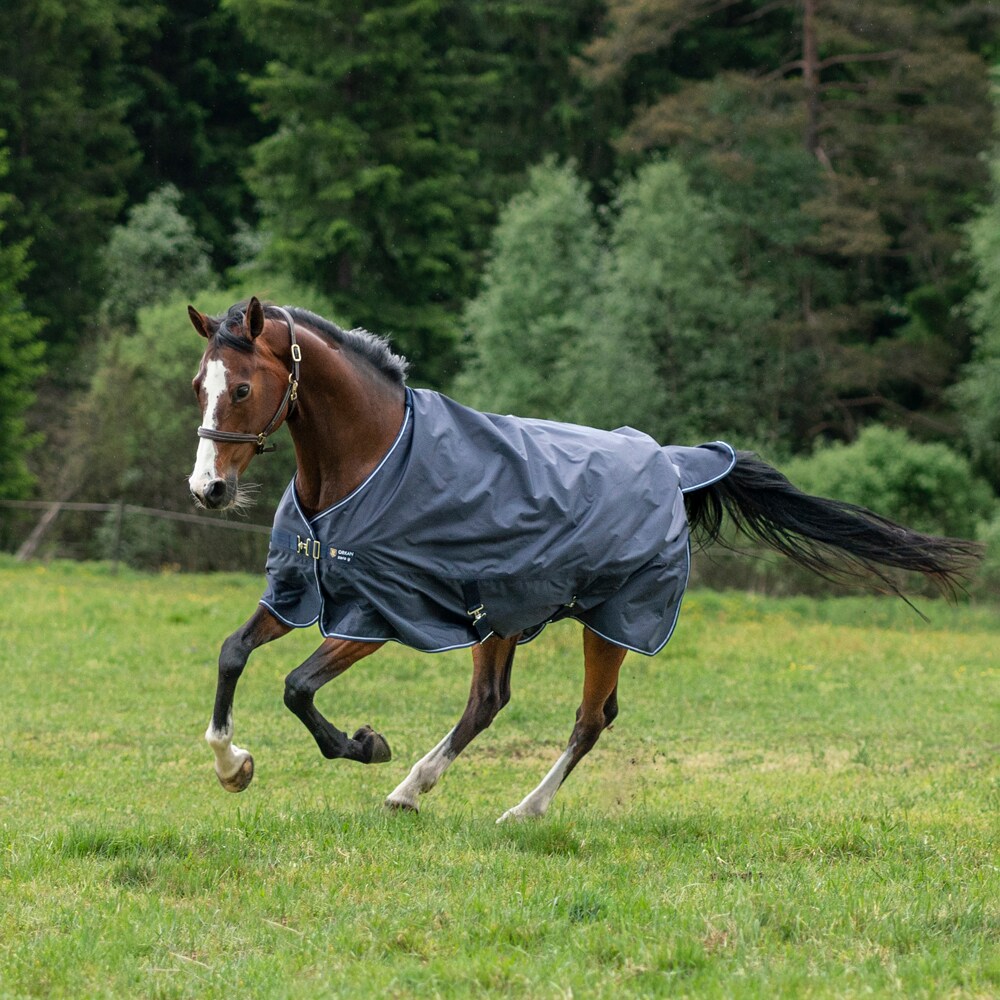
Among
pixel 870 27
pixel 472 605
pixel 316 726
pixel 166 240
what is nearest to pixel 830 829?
pixel 472 605

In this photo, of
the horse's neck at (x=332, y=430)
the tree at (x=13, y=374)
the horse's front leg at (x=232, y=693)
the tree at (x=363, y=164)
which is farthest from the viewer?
the tree at (x=363, y=164)

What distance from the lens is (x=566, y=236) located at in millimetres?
36844

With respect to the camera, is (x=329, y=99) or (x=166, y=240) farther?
(x=166, y=240)

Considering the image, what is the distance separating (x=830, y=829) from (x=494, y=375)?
3131 centimetres

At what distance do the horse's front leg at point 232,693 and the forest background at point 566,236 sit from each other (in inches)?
961

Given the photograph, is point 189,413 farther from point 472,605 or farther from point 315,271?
point 472,605

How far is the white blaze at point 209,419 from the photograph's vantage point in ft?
17.8

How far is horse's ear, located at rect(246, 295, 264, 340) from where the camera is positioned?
561cm

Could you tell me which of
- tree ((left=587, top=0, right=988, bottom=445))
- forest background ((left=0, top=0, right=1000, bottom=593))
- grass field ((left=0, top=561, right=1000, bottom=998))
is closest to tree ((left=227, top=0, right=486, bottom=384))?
forest background ((left=0, top=0, right=1000, bottom=593))

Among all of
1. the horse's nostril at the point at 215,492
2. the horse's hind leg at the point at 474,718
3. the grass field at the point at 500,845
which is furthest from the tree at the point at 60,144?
the horse's nostril at the point at 215,492

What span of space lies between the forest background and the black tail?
71.9ft

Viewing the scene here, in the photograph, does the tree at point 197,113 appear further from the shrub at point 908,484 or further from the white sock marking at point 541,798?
the white sock marking at point 541,798

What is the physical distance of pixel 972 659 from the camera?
1562cm

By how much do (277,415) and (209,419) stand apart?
33cm
